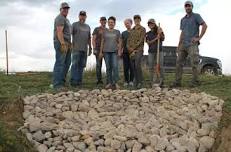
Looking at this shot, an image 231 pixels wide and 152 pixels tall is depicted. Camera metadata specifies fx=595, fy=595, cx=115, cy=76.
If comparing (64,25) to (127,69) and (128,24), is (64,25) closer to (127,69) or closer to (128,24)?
(128,24)

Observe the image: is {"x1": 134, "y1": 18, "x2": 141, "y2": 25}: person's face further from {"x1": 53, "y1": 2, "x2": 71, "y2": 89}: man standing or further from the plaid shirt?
{"x1": 53, "y1": 2, "x2": 71, "y2": 89}: man standing

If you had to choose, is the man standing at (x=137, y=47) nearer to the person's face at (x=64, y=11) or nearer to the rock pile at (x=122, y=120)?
the rock pile at (x=122, y=120)

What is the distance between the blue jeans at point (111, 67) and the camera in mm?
14031

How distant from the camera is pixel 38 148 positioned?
1030cm

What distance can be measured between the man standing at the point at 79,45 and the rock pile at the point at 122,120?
4.33 ft

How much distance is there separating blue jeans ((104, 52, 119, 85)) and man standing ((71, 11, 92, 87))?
1.78 feet

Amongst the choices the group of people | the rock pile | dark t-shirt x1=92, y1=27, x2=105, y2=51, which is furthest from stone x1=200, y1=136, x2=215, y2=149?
dark t-shirt x1=92, y1=27, x2=105, y2=51

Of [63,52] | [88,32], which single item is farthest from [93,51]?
[63,52]

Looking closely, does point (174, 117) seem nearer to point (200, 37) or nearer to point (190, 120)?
point (190, 120)

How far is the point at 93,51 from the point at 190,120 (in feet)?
12.9

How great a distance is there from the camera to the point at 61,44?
13.1 meters

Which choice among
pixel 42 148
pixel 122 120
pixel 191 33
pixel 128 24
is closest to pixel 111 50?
pixel 128 24

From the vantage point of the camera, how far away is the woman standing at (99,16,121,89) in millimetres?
14047

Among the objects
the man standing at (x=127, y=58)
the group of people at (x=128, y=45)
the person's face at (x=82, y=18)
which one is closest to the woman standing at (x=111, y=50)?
the group of people at (x=128, y=45)
